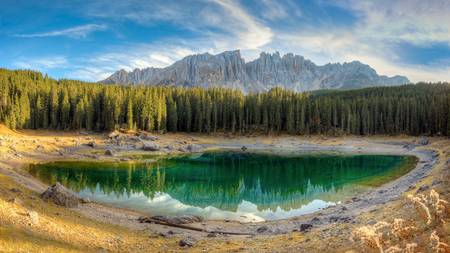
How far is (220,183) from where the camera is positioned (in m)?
54.5

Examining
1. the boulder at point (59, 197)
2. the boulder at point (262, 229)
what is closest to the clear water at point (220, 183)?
the boulder at point (262, 229)

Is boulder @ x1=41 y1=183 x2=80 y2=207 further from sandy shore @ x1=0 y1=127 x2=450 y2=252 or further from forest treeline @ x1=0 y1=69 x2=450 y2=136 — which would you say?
forest treeline @ x1=0 y1=69 x2=450 y2=136

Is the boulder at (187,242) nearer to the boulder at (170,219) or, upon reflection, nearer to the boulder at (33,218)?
the boulder at (170,219)

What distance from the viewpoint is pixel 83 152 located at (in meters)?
77.6

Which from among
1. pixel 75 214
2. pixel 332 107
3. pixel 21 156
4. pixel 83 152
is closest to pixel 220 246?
pixel 75 214

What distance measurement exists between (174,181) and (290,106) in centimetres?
8698

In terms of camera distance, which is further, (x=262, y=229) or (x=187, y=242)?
(x=262, y=229)

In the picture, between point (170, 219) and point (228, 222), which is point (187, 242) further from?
point (228, 222)

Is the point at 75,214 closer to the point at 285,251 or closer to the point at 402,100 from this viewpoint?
the point at 285,251

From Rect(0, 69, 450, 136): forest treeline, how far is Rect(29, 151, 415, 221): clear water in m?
45.1

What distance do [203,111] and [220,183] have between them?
75396mm

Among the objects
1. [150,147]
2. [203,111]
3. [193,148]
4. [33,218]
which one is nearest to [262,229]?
[33,218]

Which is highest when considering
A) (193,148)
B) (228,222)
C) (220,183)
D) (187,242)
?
(193,148)

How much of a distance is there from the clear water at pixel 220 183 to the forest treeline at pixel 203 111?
148ft
